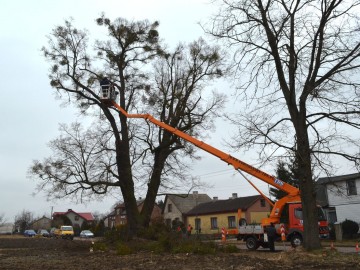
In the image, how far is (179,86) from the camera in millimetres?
30750

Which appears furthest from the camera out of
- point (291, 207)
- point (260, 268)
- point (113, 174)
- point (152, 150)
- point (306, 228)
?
point (152, 150)

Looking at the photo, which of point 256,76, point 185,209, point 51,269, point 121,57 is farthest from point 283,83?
point 185,209

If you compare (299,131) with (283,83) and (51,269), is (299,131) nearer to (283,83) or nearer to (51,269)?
(283,83)

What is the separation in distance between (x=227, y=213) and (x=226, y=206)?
1.76 metres

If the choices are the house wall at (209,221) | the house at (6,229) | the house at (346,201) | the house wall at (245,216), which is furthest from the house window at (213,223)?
the house at (6,229)

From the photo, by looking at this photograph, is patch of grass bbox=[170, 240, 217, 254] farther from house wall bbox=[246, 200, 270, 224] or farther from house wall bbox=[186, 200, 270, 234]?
house wall bbox=[246, 200, 270, 224]

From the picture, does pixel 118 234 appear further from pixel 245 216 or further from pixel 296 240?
pixel 245 216

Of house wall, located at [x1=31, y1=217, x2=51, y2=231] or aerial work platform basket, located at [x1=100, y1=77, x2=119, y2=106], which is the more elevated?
aerial work platform basket, located at [x1=100, y1=77, x2=119, y2=106]

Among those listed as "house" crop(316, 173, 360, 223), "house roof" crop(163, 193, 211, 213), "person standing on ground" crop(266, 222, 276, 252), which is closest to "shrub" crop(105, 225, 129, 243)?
"person standing on ground" crop(266, 222, 276, 252)

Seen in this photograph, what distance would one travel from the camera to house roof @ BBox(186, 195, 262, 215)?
5438 cm

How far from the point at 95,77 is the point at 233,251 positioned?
53.9 feet

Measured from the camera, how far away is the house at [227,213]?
5388 cm

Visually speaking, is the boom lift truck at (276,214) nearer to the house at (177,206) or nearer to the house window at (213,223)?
the house window at (213,223)

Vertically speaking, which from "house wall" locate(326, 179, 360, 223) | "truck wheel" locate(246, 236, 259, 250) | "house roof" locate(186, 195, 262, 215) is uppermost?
"house roof" locate(186, 195, 262, 215)
